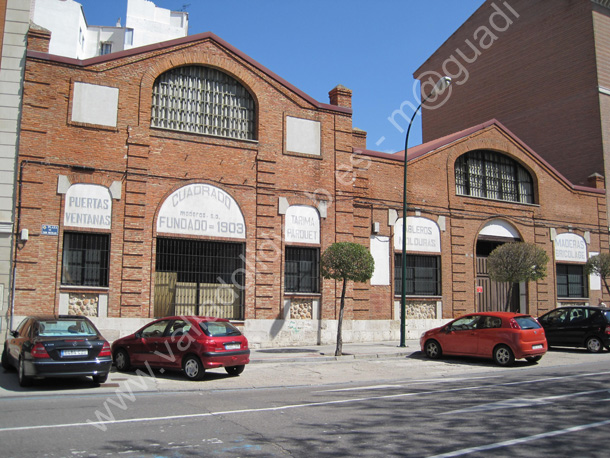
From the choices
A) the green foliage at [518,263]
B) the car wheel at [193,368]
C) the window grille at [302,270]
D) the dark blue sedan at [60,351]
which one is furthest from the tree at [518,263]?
the dark blue sedan at [60,351]

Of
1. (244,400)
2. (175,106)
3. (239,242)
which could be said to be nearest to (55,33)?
(175,106)

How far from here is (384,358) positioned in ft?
53.4

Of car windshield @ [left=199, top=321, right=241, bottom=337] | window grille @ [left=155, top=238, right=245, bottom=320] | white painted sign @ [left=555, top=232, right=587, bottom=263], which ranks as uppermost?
white painted sign @ [left=555, top=232, right=587, bottom=263]

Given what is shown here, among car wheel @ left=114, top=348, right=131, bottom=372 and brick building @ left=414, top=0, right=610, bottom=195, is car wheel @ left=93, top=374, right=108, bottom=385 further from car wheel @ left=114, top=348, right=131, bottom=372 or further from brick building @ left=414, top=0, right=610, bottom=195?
brick building @ left=414, top=0, right=610, bottom=195

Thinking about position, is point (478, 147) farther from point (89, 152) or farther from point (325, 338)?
point (89, 152)

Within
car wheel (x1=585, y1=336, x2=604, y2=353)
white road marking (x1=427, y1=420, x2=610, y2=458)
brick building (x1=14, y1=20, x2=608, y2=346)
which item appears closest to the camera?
white road marking (x1=427, y1=420, x2=610, y2=458)

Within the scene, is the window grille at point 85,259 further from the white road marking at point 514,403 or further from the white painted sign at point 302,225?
the white road marking at point 514,403

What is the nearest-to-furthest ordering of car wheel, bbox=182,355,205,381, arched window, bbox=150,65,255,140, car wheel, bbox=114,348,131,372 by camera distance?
car wheel, bbox=182,355,205,381 → car wheel, bbox=114,348,131,372 → arched window, bbox=150,65,255,140

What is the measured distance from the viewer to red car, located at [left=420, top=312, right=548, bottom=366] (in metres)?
14.4

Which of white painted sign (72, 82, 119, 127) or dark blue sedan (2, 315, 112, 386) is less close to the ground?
white painted sign (72, 82, 119, 127)

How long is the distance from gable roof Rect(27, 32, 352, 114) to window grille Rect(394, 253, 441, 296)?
632cm

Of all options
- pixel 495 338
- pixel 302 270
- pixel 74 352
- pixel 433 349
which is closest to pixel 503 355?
pixel 495 338

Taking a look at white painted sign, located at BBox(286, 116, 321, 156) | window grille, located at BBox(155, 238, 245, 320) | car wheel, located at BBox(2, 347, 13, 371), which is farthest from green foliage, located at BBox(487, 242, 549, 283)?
car wheel, located at BBox(2, 347, 13, 371)

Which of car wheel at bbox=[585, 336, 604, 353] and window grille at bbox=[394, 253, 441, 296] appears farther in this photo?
window grille at bbox=[394, 253, 441, 296]
